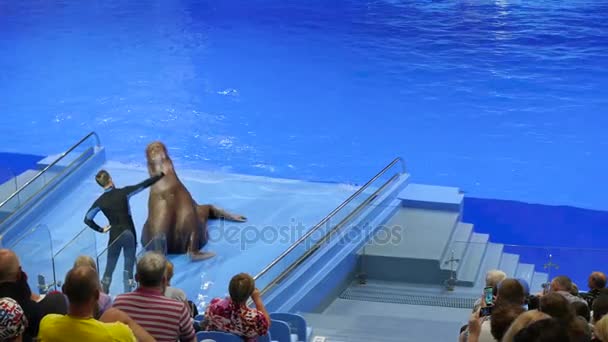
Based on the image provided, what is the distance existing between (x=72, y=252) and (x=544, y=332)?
497 cm

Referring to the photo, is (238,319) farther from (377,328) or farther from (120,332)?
(377,328)

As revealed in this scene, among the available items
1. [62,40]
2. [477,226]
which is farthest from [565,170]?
[62,40]

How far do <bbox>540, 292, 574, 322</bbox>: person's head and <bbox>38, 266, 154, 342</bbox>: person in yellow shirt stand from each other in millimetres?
2004

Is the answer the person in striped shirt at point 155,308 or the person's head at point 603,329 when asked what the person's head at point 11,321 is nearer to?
the person in striped shirt at point 155,308

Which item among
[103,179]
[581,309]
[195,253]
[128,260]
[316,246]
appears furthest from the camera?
[316,246]

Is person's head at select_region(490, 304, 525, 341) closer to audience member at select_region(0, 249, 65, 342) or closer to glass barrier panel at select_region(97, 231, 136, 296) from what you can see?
audience member at select_region(0, 249, 65, 342)

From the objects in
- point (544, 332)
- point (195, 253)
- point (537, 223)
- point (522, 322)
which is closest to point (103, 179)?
point (195, 253)

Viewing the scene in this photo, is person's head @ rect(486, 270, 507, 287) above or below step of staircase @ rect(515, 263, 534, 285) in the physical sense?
above

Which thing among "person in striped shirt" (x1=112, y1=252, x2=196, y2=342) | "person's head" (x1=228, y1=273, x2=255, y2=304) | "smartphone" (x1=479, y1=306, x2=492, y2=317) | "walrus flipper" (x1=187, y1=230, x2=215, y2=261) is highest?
"person in striped shirt" (x1=112, y1=252, x2=196, y2=342)

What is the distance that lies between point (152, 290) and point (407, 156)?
12876 mm

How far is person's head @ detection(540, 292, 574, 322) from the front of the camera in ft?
15.8

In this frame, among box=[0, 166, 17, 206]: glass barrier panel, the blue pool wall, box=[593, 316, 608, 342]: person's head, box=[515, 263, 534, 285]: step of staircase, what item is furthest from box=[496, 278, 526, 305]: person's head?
the blue pool wall

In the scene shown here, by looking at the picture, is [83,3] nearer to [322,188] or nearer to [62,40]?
[62,40]

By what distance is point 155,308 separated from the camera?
201 inches
